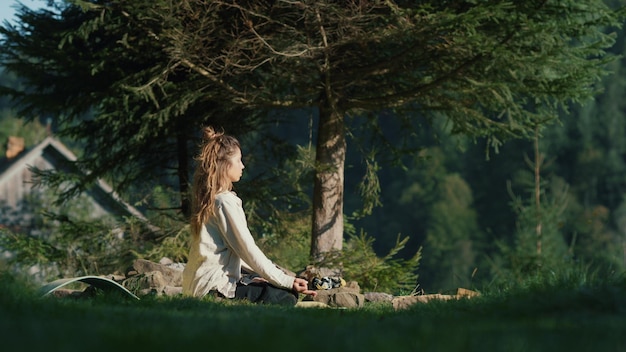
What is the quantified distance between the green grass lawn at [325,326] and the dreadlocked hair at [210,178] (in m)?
1.29

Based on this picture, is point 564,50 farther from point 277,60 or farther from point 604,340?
point 604,340

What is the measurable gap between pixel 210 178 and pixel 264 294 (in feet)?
3.31

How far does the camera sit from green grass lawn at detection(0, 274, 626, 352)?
350 centimetres

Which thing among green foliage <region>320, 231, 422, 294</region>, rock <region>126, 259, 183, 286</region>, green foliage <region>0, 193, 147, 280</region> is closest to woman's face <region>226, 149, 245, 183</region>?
rock <region>126, 259, 183, 286</region>

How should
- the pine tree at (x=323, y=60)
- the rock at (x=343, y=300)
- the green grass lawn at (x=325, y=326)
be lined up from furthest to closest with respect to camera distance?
1. the pine tree at (x=323, y=60)
2. the rock at (x=343, y=300)
3. the green grass lawn at (x=325, y=326)

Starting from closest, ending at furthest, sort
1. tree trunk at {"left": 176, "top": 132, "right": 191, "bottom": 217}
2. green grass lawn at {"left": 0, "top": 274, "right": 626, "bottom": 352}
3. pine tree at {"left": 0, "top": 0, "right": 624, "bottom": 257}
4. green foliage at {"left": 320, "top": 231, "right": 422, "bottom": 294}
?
1. green grass lawn at {"left": 0, "top": 274, "right": 626, "bottom": 352}
2. pine tree at {"left": 0, "top": 0, "right": 624, "bottom": 257}
3. green foliage at {"left": 320, "top": 231, "right": 422, "bottom": 294}
4. tree trunk at {"left": 176, "top": 132, "right": 191, "bottom": 217}

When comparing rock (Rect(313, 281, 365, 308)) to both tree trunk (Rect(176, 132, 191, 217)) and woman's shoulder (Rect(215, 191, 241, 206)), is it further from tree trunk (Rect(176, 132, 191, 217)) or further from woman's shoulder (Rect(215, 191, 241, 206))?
tree trunk (Rect(176, 132, 191, 217))

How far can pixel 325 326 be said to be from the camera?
452 cm

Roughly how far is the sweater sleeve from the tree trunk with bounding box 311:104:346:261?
651cm

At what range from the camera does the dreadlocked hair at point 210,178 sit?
768 cm

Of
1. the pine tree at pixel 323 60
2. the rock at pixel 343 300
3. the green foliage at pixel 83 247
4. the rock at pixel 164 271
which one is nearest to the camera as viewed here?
the rock at pixel 343 300

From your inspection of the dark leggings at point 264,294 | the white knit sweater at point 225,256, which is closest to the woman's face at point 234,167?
the white knit sweater at point 225,256

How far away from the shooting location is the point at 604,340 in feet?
12.6

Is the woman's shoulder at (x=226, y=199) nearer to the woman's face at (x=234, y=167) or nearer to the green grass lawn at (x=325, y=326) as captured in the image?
the woman's face at (x=234, y=167)
